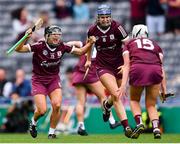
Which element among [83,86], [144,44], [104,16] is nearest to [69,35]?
[83,86]

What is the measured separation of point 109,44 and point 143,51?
4.35ft

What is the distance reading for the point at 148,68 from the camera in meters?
19.7

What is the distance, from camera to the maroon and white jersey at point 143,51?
780 inches

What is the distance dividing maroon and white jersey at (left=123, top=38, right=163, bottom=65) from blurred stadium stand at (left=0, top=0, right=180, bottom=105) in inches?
282

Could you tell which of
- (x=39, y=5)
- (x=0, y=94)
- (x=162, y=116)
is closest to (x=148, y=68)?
(x=162, y=116)

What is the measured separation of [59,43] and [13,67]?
31.3 feet

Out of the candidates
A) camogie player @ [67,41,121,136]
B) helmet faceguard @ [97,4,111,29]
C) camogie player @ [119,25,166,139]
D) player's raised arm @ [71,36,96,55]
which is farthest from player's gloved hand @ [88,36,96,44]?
camogie player @ [67,41,121,136]

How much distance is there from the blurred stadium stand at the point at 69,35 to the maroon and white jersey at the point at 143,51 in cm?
715

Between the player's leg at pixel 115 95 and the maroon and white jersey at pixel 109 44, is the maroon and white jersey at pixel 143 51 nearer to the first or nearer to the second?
the player's leg at pixel 115 95

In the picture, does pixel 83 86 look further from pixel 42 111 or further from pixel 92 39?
pixel 92 39

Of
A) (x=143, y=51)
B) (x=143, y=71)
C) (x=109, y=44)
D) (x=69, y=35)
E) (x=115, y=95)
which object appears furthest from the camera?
(x=69, y=35)

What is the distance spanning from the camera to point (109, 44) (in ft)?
69.1

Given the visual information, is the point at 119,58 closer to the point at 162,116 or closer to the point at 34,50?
the point at 34,50

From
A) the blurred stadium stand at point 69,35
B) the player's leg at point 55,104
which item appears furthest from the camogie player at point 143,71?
the blurred stadium stand at point 69,35
